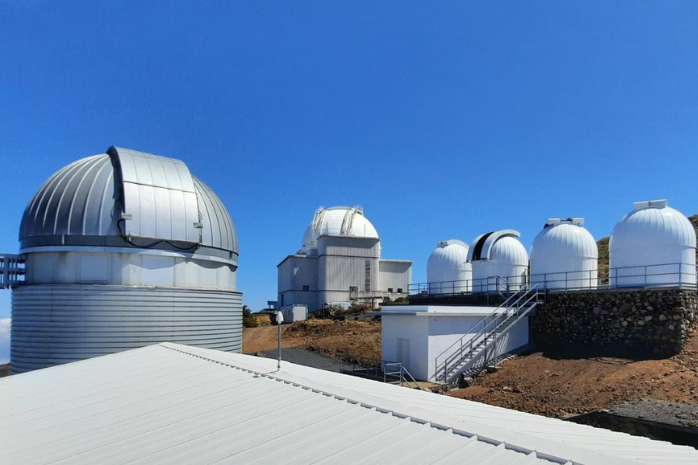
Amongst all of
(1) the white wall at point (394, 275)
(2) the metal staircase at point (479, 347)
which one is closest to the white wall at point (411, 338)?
(2) the metal staircase at point (479, 347)

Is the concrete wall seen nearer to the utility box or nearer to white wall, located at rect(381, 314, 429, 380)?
the utility box

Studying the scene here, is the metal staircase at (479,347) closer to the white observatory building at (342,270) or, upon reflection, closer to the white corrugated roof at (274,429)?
the white corrugated roof at (274,429)

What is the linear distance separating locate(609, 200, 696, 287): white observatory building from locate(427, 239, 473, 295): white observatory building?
1236 centimetres

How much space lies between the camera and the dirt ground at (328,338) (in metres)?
25.6

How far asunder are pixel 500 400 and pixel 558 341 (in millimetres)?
8103

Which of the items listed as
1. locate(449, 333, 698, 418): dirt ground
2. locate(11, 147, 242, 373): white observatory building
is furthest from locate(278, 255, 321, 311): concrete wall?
locate(11, 147, 242, 373): white observatory building

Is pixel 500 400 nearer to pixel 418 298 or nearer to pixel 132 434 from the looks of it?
pixel 132 434

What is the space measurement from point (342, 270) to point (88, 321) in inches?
1211

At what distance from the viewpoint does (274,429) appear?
4.85 meters

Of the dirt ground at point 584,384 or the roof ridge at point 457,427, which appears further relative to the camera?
the dirt ground at point 584,384

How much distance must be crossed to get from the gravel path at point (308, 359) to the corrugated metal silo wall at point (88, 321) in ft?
31.2

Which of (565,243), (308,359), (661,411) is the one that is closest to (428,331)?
(308,359)

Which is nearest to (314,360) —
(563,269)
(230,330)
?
(230,330)

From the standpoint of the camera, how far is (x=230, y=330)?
1505 cm
